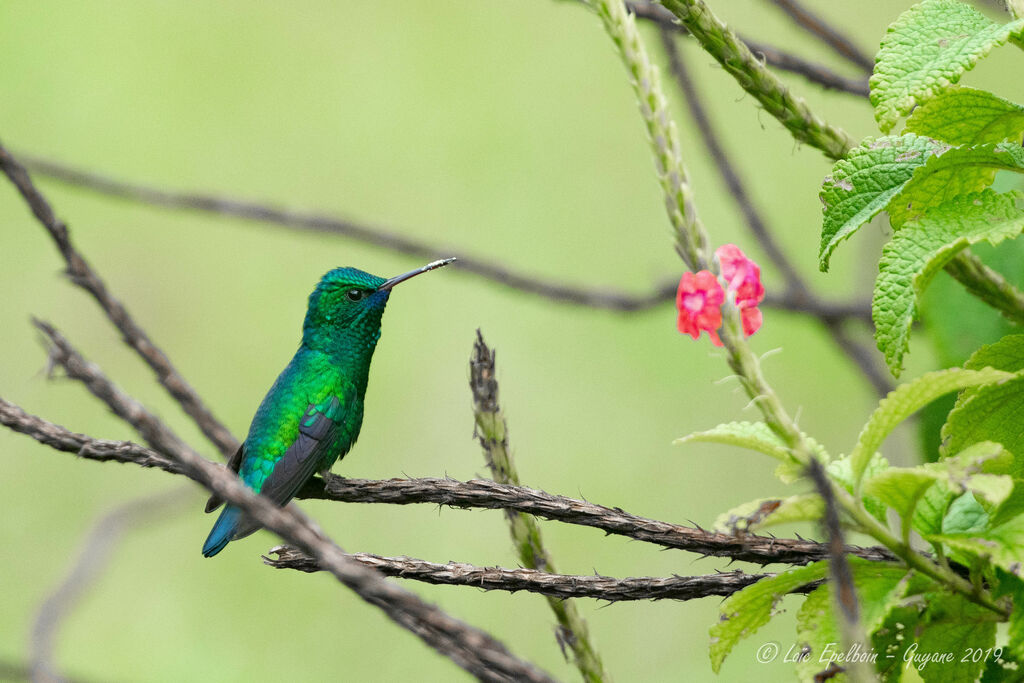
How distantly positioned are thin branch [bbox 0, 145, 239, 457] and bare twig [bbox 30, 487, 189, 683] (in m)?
0.30

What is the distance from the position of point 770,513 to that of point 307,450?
123cm

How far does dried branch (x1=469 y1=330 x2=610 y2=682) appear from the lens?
3.72 feet

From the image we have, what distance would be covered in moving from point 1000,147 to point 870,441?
290 millimetres

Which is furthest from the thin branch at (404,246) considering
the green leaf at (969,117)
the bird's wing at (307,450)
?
the green leaf at (969,117)

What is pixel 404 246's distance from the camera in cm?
202

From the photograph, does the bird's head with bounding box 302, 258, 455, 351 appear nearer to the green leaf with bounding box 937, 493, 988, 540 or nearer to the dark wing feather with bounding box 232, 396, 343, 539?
the dark wing feather with bounding box 232, 396, 343, 539

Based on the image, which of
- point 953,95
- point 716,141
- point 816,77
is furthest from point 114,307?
point 716,141

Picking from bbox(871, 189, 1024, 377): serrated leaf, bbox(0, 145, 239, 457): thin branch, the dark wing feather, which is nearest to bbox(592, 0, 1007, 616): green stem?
bbox(871, 189, 1024, 377): serrated leaf

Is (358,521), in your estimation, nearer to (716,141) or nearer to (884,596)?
(716,141)

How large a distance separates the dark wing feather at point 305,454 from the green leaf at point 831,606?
37.0 inches

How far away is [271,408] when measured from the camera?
204cm

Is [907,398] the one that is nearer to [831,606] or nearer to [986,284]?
[831,606]

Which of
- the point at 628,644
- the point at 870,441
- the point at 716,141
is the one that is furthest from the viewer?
the point at 628,644

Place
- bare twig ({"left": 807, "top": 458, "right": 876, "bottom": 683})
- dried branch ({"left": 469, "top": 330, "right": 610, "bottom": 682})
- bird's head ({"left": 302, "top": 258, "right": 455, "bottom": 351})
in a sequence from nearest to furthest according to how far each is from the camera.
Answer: bare twig ({"left": 807, "top": 458, "right": 876, "bottom": 683}) → dried branch ({"left": 469, "top": 330, "right": 610, "bottom": 682}) → bird's head ({"left": 302, "top": 258, "right": 455, "bottom": 351})
